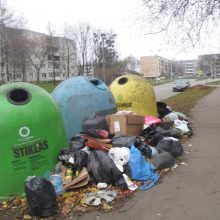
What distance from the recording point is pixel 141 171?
216 inches

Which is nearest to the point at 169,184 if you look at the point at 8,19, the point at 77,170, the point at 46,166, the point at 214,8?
the point at 77,170

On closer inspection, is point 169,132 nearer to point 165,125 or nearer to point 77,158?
point 165,125

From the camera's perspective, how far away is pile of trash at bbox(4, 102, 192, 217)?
14.7 feet

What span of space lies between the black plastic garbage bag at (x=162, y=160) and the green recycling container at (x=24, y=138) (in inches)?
59.7

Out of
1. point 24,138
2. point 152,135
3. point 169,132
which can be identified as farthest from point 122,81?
point 24,138

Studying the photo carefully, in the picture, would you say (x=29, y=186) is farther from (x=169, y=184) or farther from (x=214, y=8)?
(x=214, y=8)

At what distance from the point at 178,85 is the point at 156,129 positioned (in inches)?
1388

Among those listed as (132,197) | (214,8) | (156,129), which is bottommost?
(132,197)

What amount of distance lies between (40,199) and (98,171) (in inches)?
43.5

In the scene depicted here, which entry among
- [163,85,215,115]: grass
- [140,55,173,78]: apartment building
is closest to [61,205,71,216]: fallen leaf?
[163,85,215,115]: grass

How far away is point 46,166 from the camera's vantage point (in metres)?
5.41

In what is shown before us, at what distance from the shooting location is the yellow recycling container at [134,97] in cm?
962

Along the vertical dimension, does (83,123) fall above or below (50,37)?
below

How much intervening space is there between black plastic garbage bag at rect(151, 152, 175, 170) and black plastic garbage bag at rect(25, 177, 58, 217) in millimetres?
1984
